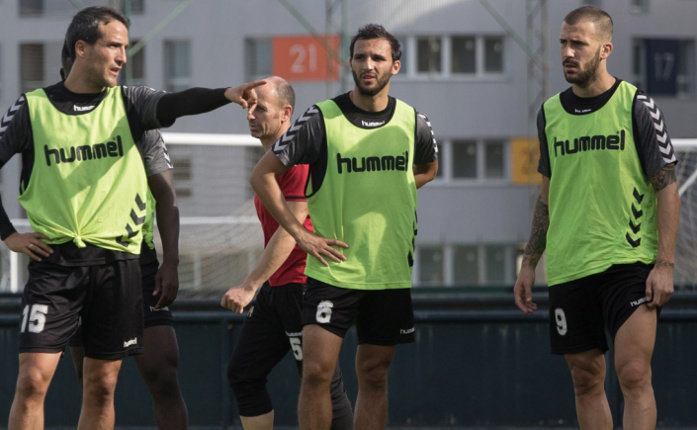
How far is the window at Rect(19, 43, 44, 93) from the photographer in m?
35.4

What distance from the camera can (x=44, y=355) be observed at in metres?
5.61

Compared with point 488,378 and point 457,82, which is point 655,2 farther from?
point 488,378

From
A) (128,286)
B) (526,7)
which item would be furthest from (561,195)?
(526,7)

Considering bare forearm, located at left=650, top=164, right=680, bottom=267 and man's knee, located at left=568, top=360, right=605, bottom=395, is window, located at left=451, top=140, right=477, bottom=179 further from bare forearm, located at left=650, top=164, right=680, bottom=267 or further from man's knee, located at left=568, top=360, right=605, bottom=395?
bare forearm, located at left=650, top=164, right=680, bottom=267

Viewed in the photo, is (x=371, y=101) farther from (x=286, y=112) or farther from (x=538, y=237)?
(x=538, y=237)

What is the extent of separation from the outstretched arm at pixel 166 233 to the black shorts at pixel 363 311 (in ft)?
2.16

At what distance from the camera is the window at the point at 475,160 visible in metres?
35.9

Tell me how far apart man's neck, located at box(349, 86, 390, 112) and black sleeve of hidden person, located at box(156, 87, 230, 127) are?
0.78m

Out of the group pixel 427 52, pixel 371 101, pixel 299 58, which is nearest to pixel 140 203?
pixel 371 101

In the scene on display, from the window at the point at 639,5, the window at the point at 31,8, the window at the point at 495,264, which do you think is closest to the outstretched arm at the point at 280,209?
the window at the point at 495,264

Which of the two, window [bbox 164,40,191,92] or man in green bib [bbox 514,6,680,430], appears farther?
window [bbox 164,40,191,92]

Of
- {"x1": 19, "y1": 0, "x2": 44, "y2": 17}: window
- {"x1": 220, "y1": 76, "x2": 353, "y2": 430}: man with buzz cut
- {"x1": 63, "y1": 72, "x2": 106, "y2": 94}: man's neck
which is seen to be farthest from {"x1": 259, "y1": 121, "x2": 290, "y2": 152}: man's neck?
{"x1": 19, "y1": 0, "x2": 44, "y2": 17}: window

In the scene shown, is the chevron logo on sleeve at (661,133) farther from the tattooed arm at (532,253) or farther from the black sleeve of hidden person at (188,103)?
the black sleeve of hidden person at (188,103)

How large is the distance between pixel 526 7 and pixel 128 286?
2822 centimetres
